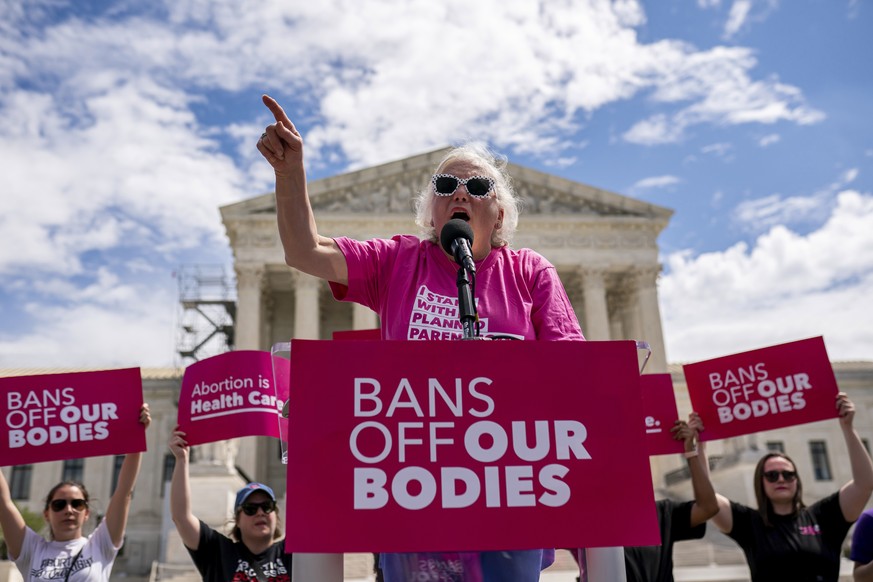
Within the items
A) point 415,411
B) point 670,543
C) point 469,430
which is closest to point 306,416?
point 415,411

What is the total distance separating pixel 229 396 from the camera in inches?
241

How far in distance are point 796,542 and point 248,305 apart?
31.6 metres

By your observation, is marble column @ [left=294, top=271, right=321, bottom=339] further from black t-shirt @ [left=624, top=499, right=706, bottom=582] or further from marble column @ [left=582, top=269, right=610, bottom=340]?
black t-shirt @ [left=624, top=499, right=706, bottom=582]

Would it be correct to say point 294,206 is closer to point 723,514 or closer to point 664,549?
point 664,549

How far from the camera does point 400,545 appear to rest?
1948 mm

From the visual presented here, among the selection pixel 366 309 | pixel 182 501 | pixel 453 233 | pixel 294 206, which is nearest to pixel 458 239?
pixel 453 233

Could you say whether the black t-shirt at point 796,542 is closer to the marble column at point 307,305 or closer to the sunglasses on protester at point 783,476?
the sunglasses on protester at point 783,476

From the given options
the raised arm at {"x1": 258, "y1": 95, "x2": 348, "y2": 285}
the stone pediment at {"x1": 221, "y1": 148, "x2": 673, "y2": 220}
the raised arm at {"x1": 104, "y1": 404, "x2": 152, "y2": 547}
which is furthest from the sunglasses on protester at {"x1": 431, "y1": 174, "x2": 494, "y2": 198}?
the stone pediment at {"x1": 221, "y1": 148, "x2": 673, "y2": 220}

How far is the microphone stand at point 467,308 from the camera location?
223 cm

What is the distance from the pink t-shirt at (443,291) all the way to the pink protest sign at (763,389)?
3.77m

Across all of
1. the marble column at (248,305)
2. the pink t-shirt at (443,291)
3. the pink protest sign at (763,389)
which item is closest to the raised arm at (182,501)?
the pink t-shirt at (443,291)

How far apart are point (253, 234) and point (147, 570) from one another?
15.5m

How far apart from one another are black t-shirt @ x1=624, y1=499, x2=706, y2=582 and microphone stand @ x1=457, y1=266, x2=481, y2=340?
11.2ft

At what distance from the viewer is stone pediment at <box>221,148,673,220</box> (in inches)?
1462
